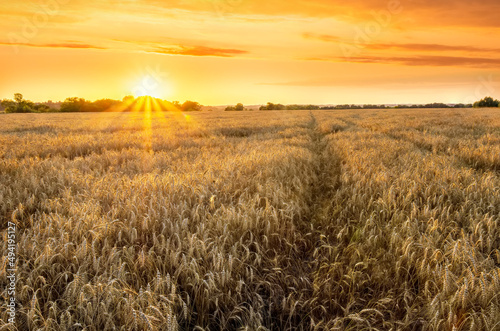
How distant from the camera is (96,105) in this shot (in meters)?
81.4

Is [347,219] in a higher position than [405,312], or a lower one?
higher

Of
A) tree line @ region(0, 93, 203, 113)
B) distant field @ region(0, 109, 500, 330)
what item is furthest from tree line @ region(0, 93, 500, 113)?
distant field @ region(0, 109, 500, 330)

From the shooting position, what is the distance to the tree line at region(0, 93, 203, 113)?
3027 inches

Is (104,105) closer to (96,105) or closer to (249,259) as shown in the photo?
(96,105)

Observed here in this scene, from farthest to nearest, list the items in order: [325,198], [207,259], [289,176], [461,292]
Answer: [289,176] < [325,198] < [207,259] < [461,292]

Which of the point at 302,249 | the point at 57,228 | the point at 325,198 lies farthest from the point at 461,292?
the point at 57,228

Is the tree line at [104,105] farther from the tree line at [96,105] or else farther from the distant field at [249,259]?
the distant field at [249,259]

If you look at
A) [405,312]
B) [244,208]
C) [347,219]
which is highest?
[244,208]

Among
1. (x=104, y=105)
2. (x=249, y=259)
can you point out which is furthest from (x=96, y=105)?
(x=249, y=259)

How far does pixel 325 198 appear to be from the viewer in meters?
4.27

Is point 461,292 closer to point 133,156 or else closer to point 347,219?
point 347,219

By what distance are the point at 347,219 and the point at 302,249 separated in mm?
789

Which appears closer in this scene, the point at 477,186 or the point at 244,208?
the point at 244,208

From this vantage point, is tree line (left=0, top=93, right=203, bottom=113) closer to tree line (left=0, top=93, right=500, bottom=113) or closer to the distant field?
tree line (left=0, top=93, right=500, bottom=113)
